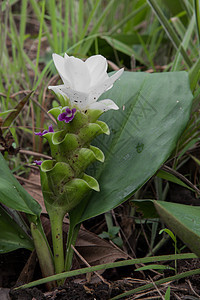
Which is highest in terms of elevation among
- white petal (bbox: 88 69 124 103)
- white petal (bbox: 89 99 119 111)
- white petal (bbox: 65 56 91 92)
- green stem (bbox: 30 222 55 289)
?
white petal (bbox: 65 56 91 92)

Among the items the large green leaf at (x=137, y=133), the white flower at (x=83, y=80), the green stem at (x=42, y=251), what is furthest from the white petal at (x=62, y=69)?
the green stem at (x=42, y=251)

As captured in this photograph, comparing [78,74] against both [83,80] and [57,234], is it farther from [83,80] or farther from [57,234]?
[57,234]

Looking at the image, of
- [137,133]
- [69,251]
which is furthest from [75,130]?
[69,251]

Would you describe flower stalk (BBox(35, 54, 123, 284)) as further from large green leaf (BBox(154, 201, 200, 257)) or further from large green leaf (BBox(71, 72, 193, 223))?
large green leaf (BBox(154, 201, 200, 257))

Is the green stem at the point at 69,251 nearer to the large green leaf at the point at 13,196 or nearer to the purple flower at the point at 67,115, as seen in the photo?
the large green leaf at the point at 13,196

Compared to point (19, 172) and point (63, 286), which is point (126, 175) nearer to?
point (63, 286)

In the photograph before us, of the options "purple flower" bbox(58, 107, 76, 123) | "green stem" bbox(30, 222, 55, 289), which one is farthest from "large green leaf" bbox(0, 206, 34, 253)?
"purple flower" bbox(58, 107, 76, 123)
